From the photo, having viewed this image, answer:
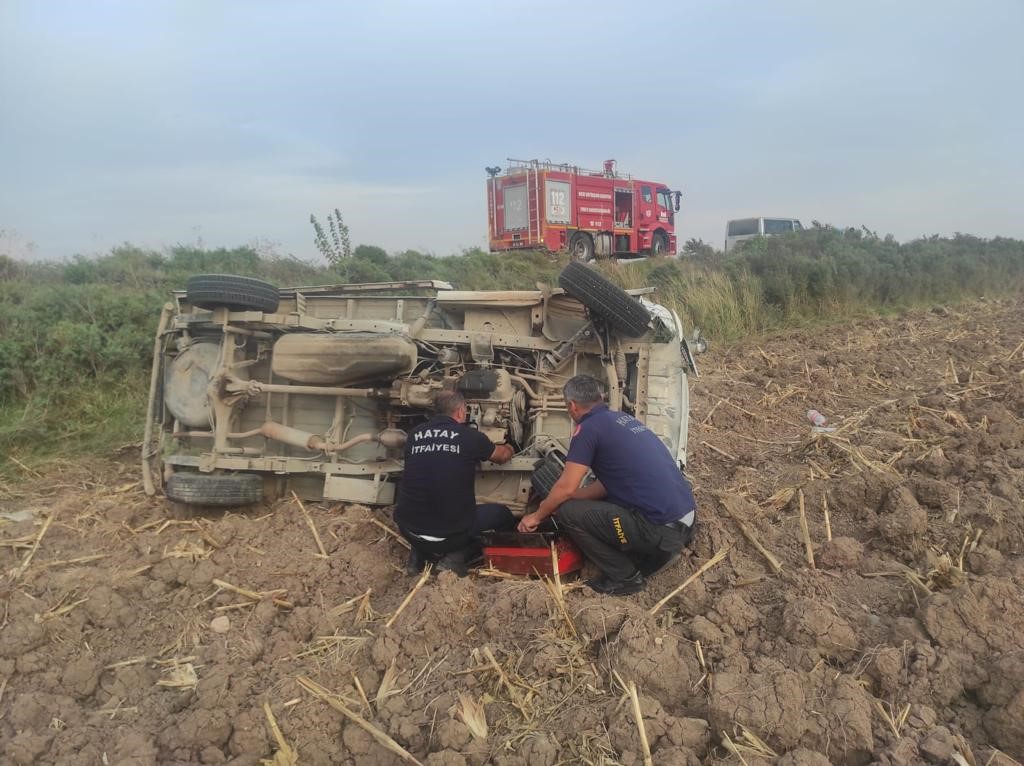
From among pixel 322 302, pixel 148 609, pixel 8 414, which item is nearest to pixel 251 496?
pixel 148 609

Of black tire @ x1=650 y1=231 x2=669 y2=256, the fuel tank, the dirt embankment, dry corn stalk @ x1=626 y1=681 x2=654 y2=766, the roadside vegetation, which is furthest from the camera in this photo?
black tire @ x1=650 y1=231 x2=669 y2=256

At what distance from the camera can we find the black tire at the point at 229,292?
522 cm

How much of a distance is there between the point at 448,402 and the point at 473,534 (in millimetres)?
913

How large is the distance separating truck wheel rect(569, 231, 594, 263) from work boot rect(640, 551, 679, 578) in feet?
65.3

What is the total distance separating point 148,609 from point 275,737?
163 cm

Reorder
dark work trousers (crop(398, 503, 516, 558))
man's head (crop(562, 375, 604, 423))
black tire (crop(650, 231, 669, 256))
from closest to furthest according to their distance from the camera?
man's head (crop(562, 375, 604, 423)) < dark work trousers (crop(398, 503, 516, 558)) < black tire (crop(650, 231, 669, 256))

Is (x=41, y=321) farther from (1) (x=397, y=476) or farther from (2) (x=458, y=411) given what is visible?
(2) (x=458, y=411)

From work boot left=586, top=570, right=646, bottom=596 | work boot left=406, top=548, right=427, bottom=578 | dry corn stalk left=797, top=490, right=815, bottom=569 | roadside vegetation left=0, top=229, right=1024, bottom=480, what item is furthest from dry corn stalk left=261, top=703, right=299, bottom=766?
roadside vegetation left=0, top=229, right=1024, bottom=480

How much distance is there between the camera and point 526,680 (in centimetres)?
327

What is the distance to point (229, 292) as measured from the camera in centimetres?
522

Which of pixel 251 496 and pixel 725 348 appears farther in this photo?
pixel 725 348

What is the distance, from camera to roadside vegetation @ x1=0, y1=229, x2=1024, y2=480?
25.4 ft

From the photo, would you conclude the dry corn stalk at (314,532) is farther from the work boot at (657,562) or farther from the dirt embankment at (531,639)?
the work boot at (657,562)

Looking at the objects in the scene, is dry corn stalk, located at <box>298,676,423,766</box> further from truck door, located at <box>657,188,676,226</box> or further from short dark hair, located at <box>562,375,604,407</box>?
truck door, located at <box>657,188,676,226</box>
